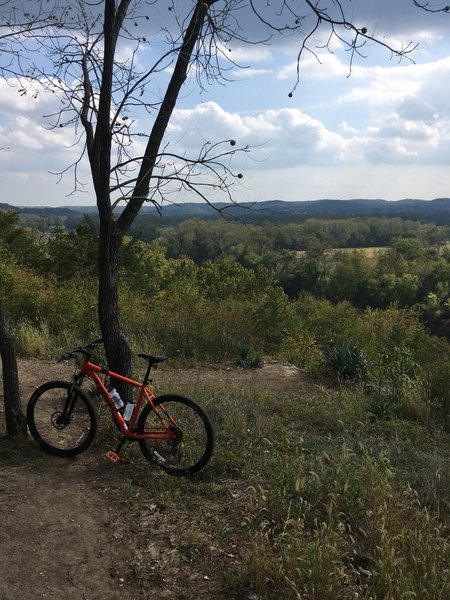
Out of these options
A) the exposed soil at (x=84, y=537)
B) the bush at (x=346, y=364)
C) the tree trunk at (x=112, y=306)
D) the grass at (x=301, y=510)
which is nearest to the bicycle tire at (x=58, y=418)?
the exposed soil at (x=84, y=537)

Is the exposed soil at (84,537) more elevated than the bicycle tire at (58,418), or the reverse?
the bicycle tire at (58,418)

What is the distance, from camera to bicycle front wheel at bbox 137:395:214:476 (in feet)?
13.8

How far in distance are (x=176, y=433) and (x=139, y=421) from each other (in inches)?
12.6

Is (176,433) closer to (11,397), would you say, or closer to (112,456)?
(112,456)

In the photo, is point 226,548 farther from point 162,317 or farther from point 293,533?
point 162,317

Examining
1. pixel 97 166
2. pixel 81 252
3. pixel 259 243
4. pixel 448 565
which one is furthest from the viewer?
pixel 259 243

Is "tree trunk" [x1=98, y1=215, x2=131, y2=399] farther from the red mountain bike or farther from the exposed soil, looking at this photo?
the exposed soil

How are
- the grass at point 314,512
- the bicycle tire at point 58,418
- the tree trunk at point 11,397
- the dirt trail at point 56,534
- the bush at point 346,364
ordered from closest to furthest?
the grass at point 314,512
the dirt trail at point 56,534
the bicycle tire at point 58,418
the tree trunk at point 11,397
the bush at point 346,364

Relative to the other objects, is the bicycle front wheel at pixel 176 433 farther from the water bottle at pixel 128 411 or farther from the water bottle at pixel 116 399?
the water bottle at pixel 116 399

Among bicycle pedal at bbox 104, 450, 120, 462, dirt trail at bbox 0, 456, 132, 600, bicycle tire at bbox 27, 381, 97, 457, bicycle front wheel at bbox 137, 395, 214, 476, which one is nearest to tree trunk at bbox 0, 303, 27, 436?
bicycle tire at bbox 27, 381, 97, 457

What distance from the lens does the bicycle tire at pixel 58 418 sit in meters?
4.51

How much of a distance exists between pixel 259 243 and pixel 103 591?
87.4m

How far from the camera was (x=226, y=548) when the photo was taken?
3307mm

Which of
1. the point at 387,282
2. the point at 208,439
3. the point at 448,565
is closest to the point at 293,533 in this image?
the point at 448,565
